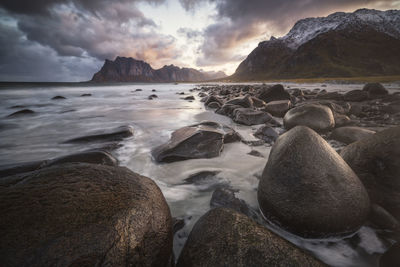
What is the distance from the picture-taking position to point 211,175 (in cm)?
241

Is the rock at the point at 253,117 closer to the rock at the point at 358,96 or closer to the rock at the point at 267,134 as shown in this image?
the rock at the point at 267,134

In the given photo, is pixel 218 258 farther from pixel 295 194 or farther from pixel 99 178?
pixel 99 178

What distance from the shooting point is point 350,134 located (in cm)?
309

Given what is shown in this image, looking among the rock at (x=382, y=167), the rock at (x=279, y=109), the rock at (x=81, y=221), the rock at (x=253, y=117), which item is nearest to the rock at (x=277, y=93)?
the rock at (x=279, y=109)

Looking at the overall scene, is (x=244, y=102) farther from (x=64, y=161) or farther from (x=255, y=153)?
(x=64, y=161)

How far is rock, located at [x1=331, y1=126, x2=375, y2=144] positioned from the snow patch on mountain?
466ft

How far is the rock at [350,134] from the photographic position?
2.94 meters

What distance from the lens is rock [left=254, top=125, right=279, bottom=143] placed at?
3.51 m

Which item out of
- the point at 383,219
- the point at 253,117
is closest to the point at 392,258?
the point at 383,219

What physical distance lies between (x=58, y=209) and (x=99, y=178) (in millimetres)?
300

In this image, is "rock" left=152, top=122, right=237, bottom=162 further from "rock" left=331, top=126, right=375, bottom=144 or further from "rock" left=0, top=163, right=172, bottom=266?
"rock" left=331, top=126, right=375, bottom=144

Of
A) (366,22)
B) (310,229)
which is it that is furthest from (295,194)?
(366,22)

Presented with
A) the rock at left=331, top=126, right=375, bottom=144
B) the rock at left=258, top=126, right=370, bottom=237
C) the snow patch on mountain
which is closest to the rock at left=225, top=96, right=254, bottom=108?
the rock at left=331, top=126, right=375, bottom=144

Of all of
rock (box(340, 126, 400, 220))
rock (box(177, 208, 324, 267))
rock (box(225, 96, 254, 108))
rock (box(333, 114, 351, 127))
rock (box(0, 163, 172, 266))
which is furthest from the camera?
rock (box(225, 96, 254, 108))
